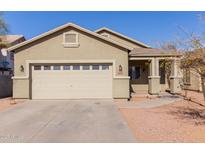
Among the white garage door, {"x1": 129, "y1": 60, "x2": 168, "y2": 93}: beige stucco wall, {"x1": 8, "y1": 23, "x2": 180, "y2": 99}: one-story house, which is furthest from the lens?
{"x1": 129, "y1": 60, "x2": 168, "y2": 93}: beige stucco wall

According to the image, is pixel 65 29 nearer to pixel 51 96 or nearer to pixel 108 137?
pixel 51 96

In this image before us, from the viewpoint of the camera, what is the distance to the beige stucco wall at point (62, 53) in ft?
54.8

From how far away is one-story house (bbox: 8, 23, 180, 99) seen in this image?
1669 cm

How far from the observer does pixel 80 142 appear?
6547 millimetres

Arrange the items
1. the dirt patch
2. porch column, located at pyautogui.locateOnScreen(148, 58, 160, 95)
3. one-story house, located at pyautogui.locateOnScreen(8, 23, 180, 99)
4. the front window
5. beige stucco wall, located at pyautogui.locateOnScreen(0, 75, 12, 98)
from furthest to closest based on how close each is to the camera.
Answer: the front window < beige stucco wall, located at pyautogui.locateOnScreen(0, 75, 12, 98) < porch column, located at pyautogui.locateOnScreen(148, 58, 160, 95) < one-story house, located at pyautogui.locateOnScreen(8, 23, 180, 99) < the dirt patch

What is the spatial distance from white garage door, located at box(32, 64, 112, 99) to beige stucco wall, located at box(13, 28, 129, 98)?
2.11ft

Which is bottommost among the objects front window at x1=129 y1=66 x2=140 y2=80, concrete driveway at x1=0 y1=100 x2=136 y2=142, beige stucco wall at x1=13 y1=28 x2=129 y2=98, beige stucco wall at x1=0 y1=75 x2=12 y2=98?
concrete driveway at x1=0 y1=100 x2=136 y2=142

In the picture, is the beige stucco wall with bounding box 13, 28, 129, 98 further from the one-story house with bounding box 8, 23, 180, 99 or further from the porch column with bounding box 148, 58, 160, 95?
the porch column with bounding box 148, 58, 160, 95

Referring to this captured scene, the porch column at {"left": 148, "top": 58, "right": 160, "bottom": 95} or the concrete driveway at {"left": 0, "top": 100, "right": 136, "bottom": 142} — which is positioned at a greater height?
the porch column at {"left": 148, "top": 58, "right": 160, "bottom": 95}

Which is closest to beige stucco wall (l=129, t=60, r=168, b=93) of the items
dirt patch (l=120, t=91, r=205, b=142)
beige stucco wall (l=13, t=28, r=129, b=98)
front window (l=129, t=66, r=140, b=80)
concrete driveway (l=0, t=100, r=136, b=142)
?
front window (l=129, t=66, r=140, b=80)

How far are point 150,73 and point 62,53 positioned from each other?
7634 mm

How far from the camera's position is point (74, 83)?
1691 cm

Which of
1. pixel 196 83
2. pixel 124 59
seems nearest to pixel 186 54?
pixel 124 59

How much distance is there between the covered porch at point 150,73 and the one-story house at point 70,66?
3103 millimetres
